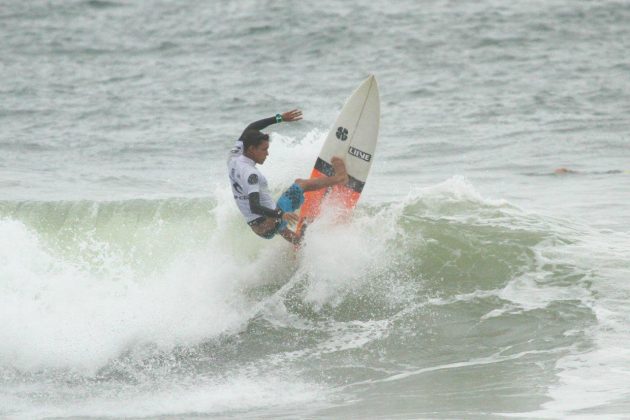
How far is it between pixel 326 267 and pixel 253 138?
1.90m

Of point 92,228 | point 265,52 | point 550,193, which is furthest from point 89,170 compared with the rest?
point 265,52

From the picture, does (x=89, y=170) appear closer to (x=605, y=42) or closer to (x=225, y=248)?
(x=225, y=248)

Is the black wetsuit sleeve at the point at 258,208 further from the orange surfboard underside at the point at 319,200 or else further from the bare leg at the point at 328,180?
the orange surfboard underside at the point at 319,200

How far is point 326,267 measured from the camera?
378 inches

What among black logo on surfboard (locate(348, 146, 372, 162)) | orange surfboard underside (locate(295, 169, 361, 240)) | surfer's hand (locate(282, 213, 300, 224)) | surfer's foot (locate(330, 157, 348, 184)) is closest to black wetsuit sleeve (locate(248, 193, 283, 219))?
surfer's hand (locate(282, 213, 300, 224))

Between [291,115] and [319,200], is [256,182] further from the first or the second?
[319,200]

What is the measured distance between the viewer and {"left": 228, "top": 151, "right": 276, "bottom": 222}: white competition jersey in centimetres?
828

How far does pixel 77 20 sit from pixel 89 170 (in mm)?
17299

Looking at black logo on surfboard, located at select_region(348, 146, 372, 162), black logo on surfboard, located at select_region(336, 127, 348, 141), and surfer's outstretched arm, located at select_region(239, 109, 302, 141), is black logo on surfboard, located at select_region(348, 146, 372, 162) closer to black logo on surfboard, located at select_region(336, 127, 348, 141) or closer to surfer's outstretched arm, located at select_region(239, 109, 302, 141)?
black logo on surfboard, located at select_region(336, 127, 348, 141)

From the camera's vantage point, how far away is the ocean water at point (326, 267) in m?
7.71

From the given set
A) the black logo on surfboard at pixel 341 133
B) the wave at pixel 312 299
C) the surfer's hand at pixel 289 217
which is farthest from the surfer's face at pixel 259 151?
the black logo on surfboard at pixel 341 133

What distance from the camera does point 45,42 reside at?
2897 centimetres

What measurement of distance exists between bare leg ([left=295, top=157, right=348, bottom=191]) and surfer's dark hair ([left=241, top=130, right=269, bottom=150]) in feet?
2.17

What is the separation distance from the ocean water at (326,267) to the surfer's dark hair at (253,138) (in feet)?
5.16
